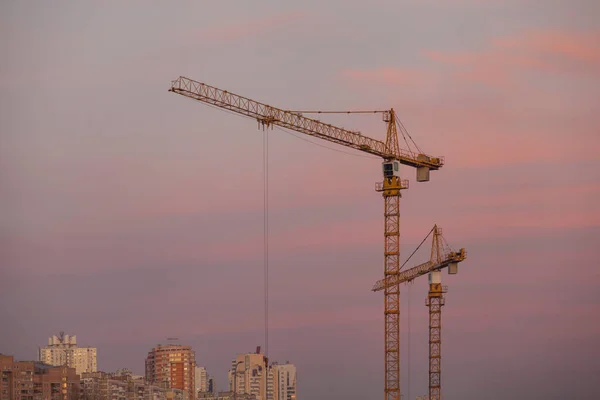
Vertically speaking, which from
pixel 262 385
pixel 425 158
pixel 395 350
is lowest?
pixel 262 385

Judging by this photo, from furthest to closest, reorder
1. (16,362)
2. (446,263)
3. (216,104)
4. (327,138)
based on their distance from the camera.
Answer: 1. (16,362)
2. (446,263)
3. (327,138)
4. (216,104)

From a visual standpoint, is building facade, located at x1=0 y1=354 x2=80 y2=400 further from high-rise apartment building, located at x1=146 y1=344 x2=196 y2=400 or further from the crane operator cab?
the crane operator cab

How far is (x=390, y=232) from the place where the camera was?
9156cm

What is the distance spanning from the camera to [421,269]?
97812 millimetres

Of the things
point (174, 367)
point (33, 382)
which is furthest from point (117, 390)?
point (174, 367)

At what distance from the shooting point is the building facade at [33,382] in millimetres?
119062

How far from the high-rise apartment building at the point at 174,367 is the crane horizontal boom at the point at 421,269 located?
280 feet

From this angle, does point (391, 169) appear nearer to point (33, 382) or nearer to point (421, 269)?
point (421, 269)

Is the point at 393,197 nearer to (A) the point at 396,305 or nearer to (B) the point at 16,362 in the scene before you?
(A) the point at 396,305

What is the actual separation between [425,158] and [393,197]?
17.0 ft

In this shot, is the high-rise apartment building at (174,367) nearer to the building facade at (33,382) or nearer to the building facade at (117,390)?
the building facade at (117,390)

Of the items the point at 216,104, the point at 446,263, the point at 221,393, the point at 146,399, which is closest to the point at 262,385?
the point at 221,393

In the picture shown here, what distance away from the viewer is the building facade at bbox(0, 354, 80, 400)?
119062mm

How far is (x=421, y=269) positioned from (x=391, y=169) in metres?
11.2
